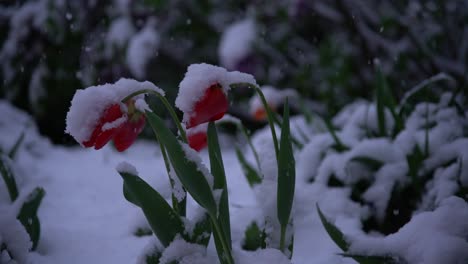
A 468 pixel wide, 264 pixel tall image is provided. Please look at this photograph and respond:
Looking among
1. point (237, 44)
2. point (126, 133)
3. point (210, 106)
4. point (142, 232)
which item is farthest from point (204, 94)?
point (237, 44)

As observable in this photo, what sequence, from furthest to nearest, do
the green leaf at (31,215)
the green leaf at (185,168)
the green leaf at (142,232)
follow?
1. the green leaf at (142,232)
2. the green leaf at (31,215)
3. the green leaf at (185,168)

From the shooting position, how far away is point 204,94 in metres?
0.57

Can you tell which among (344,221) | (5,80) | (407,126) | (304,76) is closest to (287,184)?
(344,221)

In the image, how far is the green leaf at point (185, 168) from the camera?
0.55 meters

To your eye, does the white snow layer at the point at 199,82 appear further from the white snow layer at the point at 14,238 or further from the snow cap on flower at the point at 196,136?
the white snow layer at the point at 14,238

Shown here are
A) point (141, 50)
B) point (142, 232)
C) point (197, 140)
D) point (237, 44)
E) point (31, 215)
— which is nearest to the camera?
point (197, 140)

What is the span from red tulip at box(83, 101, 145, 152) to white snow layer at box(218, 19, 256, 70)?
1570mm

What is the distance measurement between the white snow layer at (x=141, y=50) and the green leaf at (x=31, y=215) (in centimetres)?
145

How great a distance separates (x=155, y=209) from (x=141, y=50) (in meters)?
1.89

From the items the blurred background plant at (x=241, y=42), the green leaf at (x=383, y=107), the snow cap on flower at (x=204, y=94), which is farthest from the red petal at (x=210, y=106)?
the blurred background plant at (x=241, y=42)

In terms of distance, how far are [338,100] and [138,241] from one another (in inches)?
81.1

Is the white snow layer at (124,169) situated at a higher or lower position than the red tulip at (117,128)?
lower

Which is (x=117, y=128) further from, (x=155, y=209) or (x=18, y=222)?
(x=18, y=222)

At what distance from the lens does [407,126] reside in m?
1.27
